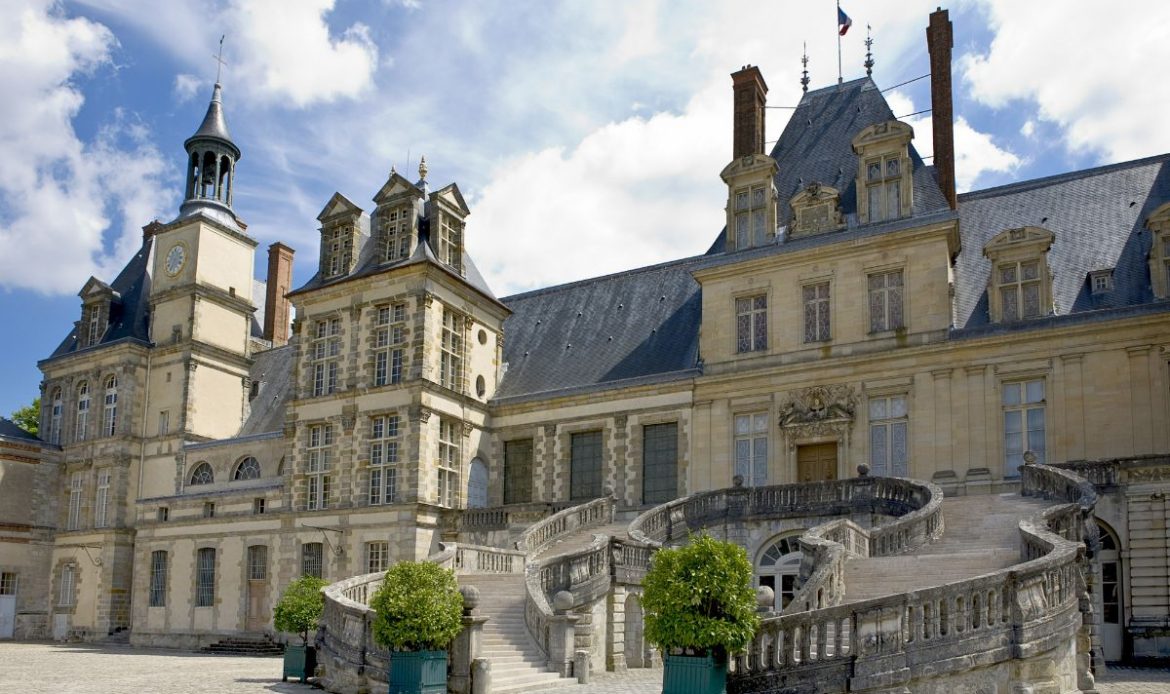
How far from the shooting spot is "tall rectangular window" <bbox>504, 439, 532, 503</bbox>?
32938 mm

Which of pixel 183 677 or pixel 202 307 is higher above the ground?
pixel 202 307

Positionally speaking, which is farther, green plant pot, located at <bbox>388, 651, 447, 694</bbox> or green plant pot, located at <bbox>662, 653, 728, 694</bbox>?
green plant pot, located at <bbox>388, 651, 447, 694</bbox>

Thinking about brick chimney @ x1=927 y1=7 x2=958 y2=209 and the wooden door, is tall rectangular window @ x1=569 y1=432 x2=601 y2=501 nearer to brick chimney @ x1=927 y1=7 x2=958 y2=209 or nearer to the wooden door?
the wooden door

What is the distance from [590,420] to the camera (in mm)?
31781

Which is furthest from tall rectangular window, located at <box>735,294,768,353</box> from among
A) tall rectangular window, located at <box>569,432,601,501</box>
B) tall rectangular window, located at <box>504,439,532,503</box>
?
tall rectangular window, located at <box>504,439,532,503</box>

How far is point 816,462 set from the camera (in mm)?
27891

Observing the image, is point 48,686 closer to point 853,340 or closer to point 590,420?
point 590,420

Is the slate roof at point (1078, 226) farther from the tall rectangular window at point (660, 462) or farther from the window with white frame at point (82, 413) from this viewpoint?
the window with white frame at point (82, 413)

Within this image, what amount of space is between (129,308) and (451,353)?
1642 centimetres

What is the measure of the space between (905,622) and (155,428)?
32533mm

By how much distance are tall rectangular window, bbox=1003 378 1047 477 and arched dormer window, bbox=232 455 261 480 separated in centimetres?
2416

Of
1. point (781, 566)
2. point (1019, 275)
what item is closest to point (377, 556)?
point (781, 566)

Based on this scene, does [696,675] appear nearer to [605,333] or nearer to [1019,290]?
[1019,290]

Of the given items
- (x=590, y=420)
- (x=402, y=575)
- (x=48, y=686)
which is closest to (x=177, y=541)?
(x=590, y=420)
